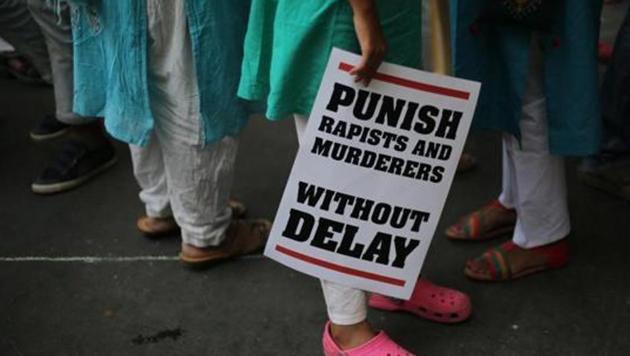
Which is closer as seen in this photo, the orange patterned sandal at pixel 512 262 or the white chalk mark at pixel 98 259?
the orange patterned sandal at pixel 512 262

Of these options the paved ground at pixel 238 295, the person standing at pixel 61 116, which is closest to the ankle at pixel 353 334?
the paved ground at pixel 238 295

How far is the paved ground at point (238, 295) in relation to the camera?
220 cm

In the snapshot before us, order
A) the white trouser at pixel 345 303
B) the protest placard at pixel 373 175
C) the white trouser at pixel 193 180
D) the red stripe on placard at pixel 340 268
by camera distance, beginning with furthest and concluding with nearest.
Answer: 1. the white trouser at pixel 193 180
2. the white trouser at pixel 345 303
3. the red stripe on placard at pixel 340 268
4. the protest placard at pixel 373 175

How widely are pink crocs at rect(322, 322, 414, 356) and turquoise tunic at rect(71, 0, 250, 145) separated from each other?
2.46 feet

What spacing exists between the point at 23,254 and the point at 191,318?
835 mm

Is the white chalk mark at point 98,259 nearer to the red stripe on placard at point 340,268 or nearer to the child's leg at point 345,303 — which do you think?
the child's leg at point 345,303

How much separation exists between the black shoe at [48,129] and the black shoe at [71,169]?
260 mm

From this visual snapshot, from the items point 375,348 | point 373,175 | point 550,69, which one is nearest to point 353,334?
point 375,348

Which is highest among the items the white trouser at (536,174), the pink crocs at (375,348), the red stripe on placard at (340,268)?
the white trouser at (536,174)

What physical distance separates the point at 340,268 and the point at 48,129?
2.22 meters

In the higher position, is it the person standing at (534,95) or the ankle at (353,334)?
the person standing at (534,95)

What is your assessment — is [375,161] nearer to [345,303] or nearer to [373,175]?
[373,175]

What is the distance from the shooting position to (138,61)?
81.4 inches

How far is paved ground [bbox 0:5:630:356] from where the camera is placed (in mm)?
2199
